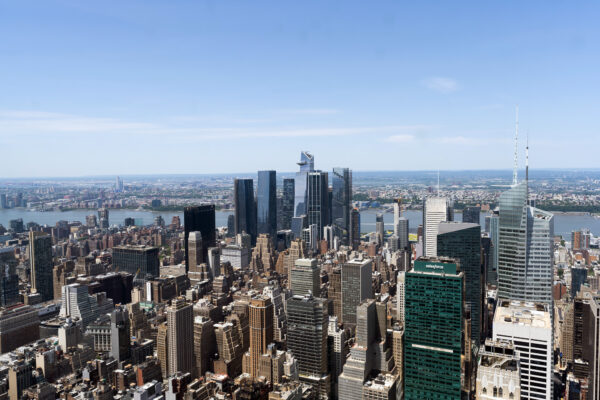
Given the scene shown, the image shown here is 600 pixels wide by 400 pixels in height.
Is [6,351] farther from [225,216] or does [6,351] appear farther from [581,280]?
[225,216]

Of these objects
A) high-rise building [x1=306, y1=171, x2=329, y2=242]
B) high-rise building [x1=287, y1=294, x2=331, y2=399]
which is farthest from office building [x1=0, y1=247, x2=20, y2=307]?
high-rise building [x1=306, y1=171, x2=329, y2=242]

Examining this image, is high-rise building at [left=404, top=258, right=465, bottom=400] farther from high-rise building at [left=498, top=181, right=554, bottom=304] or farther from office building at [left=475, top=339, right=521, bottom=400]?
high-rise building at [left=498, top=181, right=554, bottom=304]

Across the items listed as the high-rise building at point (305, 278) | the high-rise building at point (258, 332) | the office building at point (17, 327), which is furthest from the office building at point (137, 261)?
the high-rise building at point (258, 332)

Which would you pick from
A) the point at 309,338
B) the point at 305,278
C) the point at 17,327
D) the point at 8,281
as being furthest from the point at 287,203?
the point at 309,338

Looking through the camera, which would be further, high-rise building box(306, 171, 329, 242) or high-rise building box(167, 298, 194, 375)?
high-rise building box(306, 171, 329, 242)

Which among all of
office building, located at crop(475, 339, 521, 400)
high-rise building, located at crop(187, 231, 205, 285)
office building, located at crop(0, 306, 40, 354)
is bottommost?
office building, located at crop(0, 306, 40, 354)

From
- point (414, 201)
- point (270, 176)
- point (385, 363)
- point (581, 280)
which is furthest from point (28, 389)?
point (414, 201)

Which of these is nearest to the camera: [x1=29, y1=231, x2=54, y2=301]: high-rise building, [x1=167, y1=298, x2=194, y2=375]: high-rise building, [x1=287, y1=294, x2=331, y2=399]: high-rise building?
[x1=287, y1=294, x2=331, y2=399]: high-rise building
